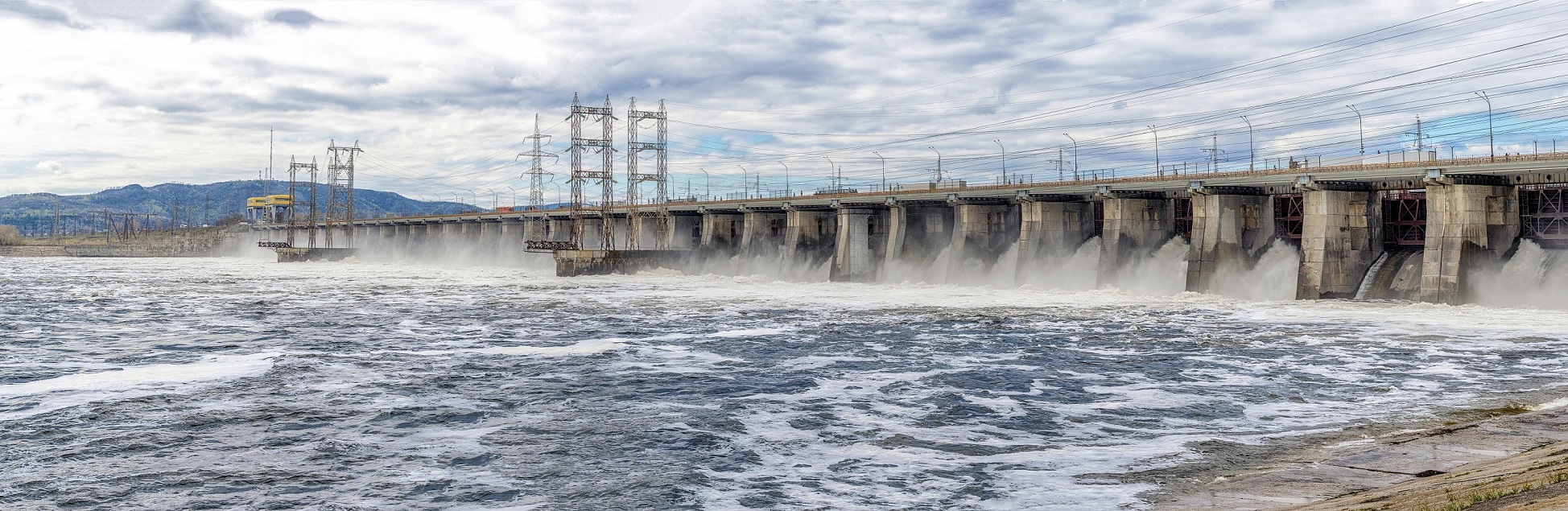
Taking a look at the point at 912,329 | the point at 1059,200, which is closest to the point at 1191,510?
the point at 912,329

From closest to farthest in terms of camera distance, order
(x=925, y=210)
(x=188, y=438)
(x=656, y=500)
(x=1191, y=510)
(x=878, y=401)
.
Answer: (x=1191, y=510) → (x=656, y=500) → (x=188, y=438) → (x=878, y=401) → (x=925, y=210)

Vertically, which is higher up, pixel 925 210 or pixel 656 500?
pixel 925 210

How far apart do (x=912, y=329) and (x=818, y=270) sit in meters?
47.9

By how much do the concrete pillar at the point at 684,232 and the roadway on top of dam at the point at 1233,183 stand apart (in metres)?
12.8

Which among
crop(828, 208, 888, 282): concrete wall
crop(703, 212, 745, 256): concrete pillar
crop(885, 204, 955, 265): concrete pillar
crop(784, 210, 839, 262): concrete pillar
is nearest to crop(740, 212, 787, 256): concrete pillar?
crop(784, 210, 839, 262): concrete pillar

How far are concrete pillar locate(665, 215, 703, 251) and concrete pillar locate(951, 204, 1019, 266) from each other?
134 ft

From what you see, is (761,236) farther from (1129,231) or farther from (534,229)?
(534,229)

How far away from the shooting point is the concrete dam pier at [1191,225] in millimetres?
51594

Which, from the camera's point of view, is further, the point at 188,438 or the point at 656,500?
the point at 188,438

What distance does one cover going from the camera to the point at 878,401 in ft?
81.7

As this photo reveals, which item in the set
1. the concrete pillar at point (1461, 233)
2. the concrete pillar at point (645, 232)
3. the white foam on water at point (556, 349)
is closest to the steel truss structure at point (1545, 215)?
the concrete pillar at point (1461, 233)

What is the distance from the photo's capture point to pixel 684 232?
11650 cm

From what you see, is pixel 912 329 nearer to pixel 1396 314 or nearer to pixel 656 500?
pixel 1396 314

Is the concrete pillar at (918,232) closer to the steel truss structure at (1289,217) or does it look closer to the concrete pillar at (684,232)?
the steel truss structure at (1289,217)
